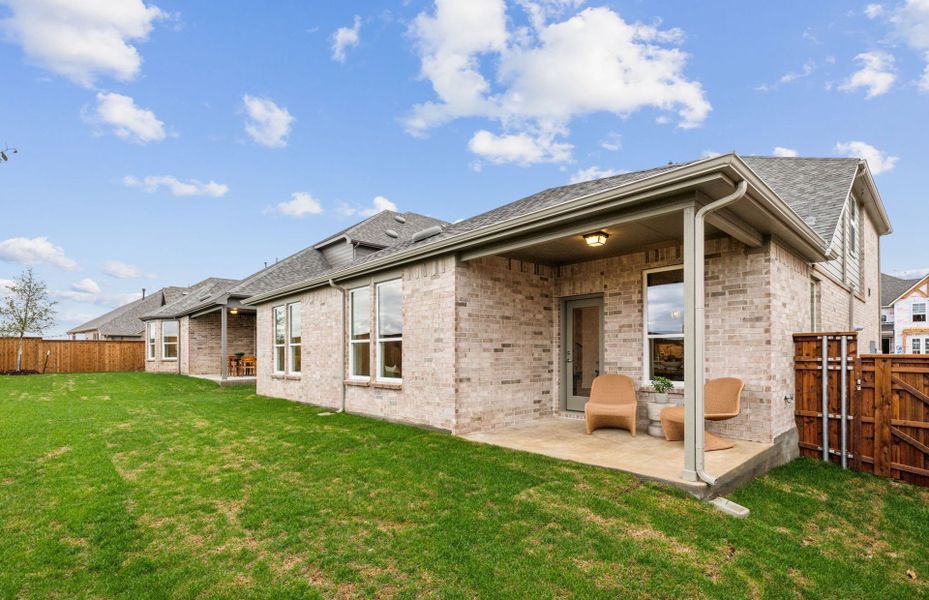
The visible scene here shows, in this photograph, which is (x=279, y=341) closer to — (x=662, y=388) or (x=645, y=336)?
(x=645, y=336)

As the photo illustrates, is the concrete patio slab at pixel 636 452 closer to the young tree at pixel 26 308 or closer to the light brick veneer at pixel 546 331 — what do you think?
the light brick veneer at pixel 546 331

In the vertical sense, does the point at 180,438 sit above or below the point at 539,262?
below

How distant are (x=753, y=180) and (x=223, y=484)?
237 inches

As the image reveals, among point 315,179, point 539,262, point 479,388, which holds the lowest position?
point 479,388

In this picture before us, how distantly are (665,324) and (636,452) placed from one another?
7.20ft

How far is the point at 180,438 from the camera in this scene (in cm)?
669

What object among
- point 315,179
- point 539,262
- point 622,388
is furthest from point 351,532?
point 315,179

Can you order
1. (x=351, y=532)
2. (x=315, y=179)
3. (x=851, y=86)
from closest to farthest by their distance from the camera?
(x=351, y=532)
(x=851, y=86)
(x=315, y=179)

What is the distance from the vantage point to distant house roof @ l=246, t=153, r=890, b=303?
23.0 feet

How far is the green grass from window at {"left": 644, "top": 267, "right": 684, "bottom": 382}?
6.61 ft

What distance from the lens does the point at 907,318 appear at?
32.8 meters

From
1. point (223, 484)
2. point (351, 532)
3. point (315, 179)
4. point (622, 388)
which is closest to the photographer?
point (351, 532)

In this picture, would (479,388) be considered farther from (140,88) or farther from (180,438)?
(140,88)

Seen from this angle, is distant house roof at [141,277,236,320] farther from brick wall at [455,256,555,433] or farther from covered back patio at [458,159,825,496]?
covered back patio at [458,159,825,496]
